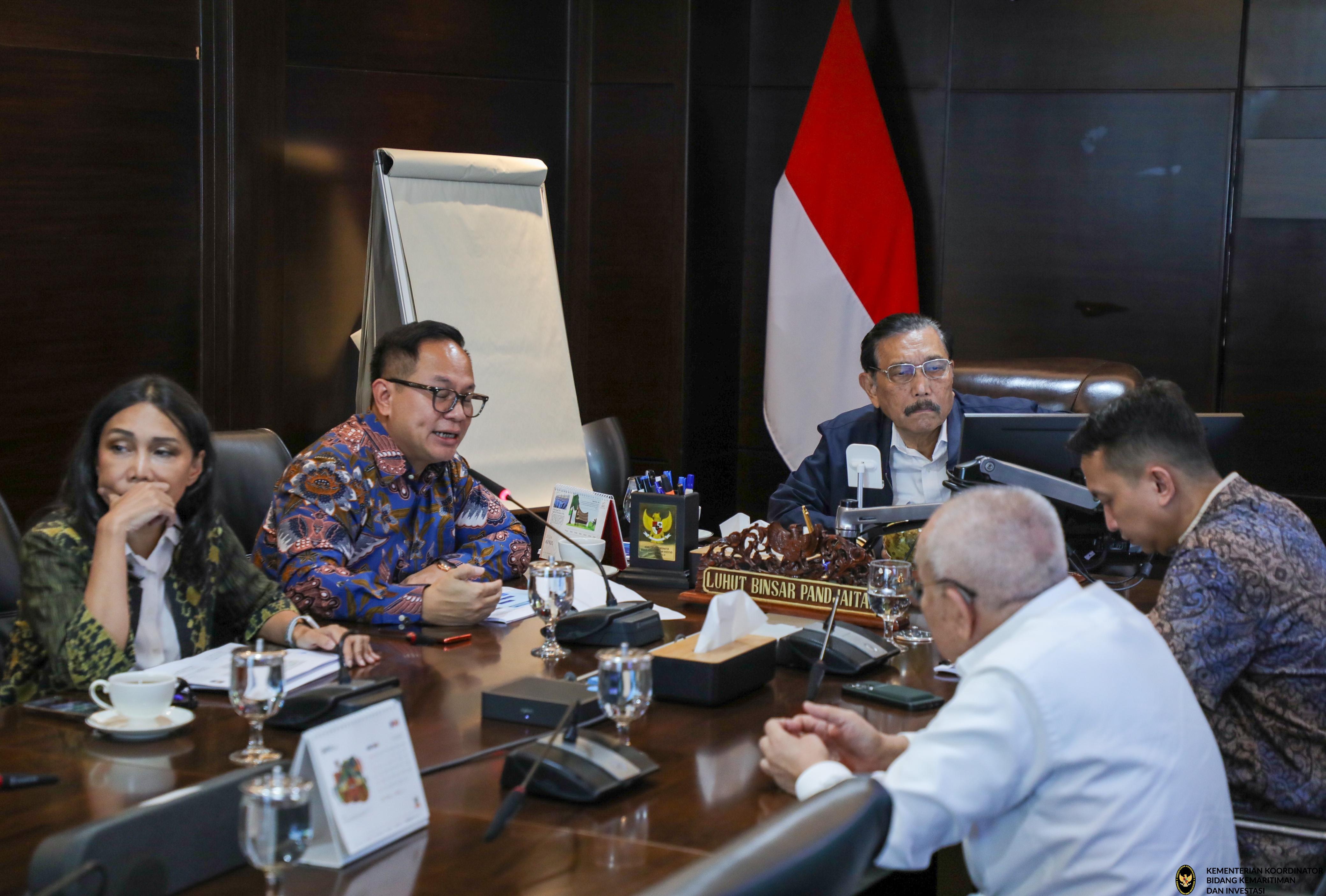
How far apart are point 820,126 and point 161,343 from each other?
103 inches

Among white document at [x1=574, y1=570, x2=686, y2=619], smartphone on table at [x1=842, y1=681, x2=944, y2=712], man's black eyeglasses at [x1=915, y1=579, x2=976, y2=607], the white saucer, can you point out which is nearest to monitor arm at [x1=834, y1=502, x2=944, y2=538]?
white document at [x1=574, y1=570, x2=686, y2=619]

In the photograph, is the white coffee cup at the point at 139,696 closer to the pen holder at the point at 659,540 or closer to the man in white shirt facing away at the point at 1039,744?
the man in white shirt facing away at the point at 1039,744

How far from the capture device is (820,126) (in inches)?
194

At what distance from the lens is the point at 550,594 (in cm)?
213


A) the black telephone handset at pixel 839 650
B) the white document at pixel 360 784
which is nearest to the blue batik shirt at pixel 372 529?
the black telephone handset at pixel 839 650

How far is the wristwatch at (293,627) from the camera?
7.25ft

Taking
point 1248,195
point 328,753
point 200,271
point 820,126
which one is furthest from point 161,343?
point 1248,195

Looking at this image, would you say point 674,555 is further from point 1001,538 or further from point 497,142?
point 497,142

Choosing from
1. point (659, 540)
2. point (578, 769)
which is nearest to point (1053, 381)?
point (659, 540)

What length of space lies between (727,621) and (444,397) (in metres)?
1.07

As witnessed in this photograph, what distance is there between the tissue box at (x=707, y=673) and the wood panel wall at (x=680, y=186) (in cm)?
266

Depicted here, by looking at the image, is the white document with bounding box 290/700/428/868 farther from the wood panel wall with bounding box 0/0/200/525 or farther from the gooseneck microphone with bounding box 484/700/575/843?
the wood panel wall with bounding box 0/0/200/525

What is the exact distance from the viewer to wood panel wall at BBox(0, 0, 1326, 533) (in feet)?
12.8

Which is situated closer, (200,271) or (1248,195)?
(200,271)
